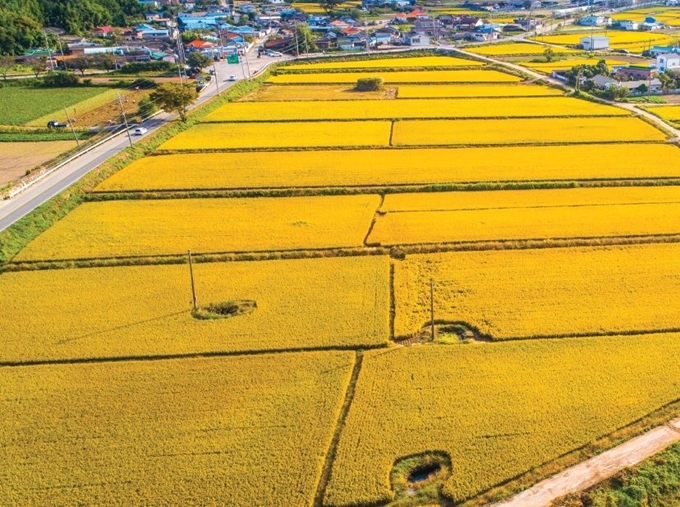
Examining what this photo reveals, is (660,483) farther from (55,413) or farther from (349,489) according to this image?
(55,413)

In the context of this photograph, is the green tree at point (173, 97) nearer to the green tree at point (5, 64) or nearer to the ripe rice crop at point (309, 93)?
the ripe rice crop at point (309, 93)

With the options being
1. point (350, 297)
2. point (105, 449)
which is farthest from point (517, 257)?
point (105, 449)

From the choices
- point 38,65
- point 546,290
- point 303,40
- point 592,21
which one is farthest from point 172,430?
point 592,21

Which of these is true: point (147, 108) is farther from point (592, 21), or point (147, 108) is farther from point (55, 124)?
point (592, 21)

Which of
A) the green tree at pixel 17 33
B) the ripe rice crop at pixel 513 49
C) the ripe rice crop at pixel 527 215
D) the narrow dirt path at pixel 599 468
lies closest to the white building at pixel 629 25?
the ripe rice crop at pixel 513 49

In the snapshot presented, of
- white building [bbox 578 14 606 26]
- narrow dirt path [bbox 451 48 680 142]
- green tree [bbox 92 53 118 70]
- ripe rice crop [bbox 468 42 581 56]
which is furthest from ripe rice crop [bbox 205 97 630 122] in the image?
white building [bbox 578 14 606 26]

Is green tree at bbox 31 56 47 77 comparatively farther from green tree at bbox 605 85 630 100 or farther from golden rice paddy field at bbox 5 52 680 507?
green tree at bbox 605 85 630 100
